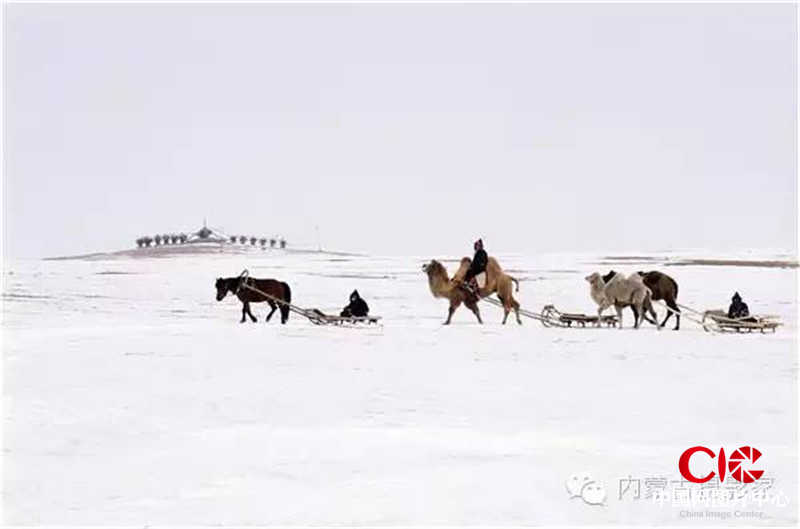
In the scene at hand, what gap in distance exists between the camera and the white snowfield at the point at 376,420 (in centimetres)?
750

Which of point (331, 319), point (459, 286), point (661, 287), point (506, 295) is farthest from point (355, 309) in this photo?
point (661, 287)

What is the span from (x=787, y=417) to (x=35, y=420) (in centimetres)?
726

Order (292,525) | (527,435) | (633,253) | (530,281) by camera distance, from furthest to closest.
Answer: (633,253)
(530,281)
(527,435)
(292,525)

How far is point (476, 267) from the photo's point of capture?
19.3 m

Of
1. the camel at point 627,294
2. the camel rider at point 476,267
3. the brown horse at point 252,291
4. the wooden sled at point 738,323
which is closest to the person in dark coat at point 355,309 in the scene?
the brown horse at point 252,291

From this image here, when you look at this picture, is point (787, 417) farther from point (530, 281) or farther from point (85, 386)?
point (530, 281)

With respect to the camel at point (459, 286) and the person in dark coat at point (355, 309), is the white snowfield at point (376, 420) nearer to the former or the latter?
the person in dark coat at point (355, 309)

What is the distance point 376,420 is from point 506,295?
33.0 ft

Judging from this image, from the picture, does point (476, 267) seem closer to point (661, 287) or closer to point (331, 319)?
point (331, 319)

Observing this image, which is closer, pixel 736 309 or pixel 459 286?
pixel 736 309

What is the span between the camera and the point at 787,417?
33.5 ft

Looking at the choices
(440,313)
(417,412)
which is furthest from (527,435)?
(440,313)

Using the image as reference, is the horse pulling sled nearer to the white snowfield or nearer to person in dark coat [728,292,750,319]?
the white snowfield

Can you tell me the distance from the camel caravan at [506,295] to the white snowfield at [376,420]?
0.76 meters
